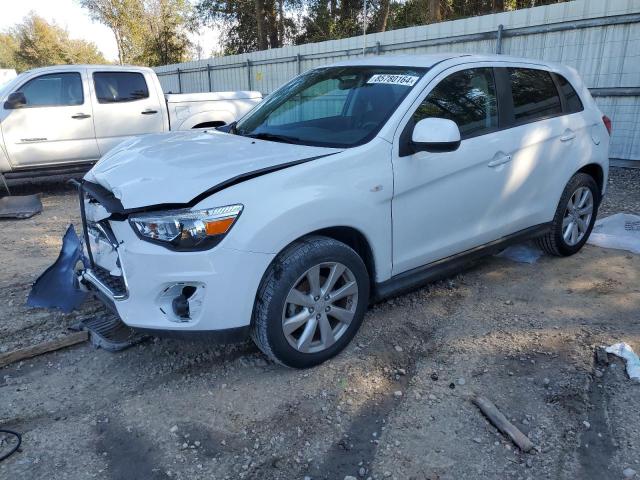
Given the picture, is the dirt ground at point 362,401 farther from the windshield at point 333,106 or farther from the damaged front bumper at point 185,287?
the windshield at point 333,106

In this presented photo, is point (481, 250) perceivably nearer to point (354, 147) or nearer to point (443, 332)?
point (443, 332)

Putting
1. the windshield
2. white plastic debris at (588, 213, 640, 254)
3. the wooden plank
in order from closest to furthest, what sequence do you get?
the wooden plank, the windshield, white plastic debris at (588, 213, 640, 254)

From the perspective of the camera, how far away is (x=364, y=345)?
3.44m

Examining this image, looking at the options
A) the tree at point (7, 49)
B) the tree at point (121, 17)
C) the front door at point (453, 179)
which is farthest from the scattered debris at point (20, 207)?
the tree at point (7, 49)

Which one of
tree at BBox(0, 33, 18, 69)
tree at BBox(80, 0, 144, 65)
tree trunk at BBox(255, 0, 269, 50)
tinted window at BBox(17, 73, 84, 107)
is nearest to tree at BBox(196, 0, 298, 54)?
tree trunk at BBox(255, 0, 269, 50)

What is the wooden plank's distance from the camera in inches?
127

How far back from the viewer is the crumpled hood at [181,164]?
2.70 meters

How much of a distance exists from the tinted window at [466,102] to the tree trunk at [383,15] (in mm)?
21995

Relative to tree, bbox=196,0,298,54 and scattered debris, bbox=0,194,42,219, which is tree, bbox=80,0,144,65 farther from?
scattered debris, bbox=0,194,42,219

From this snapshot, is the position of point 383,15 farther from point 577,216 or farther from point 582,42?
point 577,216

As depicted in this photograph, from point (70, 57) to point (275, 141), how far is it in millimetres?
50501

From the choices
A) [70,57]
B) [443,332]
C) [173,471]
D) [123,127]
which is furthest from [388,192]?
[70,57]

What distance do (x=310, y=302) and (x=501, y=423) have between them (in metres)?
1.18

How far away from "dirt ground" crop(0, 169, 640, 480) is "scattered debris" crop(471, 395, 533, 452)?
0.04 m
